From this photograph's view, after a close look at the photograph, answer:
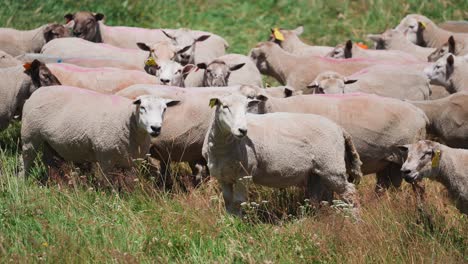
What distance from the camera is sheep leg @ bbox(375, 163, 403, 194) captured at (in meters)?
10.2

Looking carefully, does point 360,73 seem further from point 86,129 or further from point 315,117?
point 86,129

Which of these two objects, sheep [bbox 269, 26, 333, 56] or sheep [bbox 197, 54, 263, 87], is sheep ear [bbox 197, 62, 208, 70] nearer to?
sheep [bbox 197, 54, 263, 87]

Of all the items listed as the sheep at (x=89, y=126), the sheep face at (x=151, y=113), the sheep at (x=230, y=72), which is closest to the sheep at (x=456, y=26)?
the sheep at (x=230, y=72)

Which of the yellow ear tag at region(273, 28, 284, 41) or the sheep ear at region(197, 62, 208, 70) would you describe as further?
the yellow ear tag at region(273, 28, 284, 41)

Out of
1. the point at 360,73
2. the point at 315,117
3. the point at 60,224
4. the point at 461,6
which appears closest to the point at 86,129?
the point at 60,224

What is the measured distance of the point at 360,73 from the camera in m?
12.3

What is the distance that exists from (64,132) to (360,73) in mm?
4321

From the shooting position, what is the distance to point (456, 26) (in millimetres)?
17422

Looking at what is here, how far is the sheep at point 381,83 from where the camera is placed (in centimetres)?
1165

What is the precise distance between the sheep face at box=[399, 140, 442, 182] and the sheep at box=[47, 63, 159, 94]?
3.72 metres

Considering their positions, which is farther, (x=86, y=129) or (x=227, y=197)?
(x=86, y=129)

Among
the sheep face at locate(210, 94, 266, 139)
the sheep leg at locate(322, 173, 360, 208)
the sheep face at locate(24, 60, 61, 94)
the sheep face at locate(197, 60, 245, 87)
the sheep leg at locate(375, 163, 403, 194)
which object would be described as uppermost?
the sheep face at locate(210, 94, 266, 139)

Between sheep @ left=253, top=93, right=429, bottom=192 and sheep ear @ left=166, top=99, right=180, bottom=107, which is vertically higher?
sheep ear @ left=166, top=99, right=180, bottom=107

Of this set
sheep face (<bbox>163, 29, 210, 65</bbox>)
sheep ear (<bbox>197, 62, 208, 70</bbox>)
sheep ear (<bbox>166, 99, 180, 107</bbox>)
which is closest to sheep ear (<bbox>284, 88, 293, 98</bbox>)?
sheep ear (<bbox>197, 62, 208, 70</bbox>)
